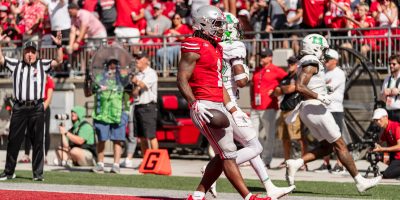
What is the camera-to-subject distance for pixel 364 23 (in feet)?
65.7

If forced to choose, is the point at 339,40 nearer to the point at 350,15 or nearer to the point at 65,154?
the point at 350,15

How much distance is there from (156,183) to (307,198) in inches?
123

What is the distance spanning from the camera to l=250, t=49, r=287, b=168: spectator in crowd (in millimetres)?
18000

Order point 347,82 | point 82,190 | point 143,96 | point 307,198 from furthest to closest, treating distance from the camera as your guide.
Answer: point 347,82 → point 143,96 → point 82,190 → point 307,198

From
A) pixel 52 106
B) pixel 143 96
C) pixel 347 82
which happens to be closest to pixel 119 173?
pixel 143 96

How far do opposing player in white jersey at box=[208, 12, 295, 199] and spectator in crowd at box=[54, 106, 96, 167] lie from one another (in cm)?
645

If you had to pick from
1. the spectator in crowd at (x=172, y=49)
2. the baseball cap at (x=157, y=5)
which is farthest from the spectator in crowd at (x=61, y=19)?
→ the spectator in crowd at (x=172, y=49)

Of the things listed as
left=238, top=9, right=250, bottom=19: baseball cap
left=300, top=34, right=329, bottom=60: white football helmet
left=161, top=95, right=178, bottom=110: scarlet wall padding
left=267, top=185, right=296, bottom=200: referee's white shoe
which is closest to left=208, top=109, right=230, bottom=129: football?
left=267, top=185, right=296, bottom=200: referee's white shoe

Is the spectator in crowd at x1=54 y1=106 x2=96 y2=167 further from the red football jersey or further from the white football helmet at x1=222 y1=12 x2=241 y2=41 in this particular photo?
the red football jersey

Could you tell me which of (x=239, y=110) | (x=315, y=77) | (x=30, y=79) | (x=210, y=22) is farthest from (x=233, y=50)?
(x=30, y=79)

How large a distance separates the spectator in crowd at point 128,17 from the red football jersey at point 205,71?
12.2 metres

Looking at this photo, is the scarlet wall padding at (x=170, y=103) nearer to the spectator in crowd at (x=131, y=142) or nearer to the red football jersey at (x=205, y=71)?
the spectator in crowd at (x=131, y=142)

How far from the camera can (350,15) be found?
20109 mm

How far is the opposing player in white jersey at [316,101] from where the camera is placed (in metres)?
13.1
